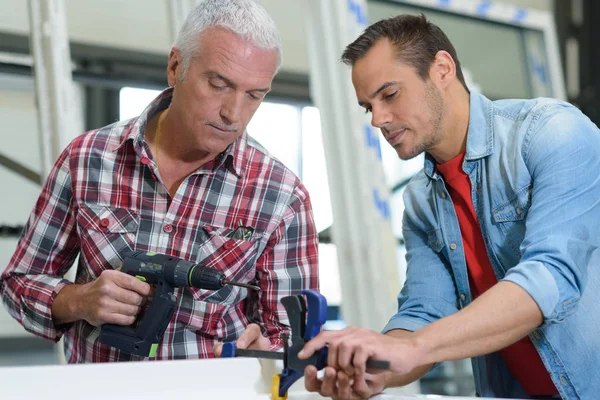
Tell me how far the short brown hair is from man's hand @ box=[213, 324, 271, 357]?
594 mm

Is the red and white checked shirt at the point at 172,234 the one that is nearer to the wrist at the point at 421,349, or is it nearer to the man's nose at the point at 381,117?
the man's nose at the point at 381,117

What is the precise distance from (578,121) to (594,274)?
0.90 ft

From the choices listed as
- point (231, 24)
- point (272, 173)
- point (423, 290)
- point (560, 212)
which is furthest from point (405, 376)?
point (231, 24)

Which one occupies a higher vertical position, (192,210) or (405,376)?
(192,210)

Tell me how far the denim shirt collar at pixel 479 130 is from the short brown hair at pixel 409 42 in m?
0.11

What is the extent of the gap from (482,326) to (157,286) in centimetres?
61

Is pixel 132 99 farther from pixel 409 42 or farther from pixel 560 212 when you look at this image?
pixel 560 212

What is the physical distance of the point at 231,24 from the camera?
1.39 m

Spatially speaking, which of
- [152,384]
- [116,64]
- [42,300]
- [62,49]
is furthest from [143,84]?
[152,384]

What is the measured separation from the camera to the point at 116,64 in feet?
9.41

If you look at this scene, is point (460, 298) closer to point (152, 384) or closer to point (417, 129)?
point (417, 129)

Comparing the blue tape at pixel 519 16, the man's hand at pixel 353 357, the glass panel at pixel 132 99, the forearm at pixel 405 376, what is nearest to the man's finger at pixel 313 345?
the man's hand at pixel 353 357

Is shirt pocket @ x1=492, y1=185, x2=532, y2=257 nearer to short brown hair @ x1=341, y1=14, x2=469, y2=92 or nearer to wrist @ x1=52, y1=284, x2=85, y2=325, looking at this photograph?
short brown hair @ x1=341, y1=14, x2=469, y2=92

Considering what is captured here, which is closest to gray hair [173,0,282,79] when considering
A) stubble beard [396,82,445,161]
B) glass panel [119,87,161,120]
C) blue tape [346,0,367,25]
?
stubble beard [396,82,445,161]
